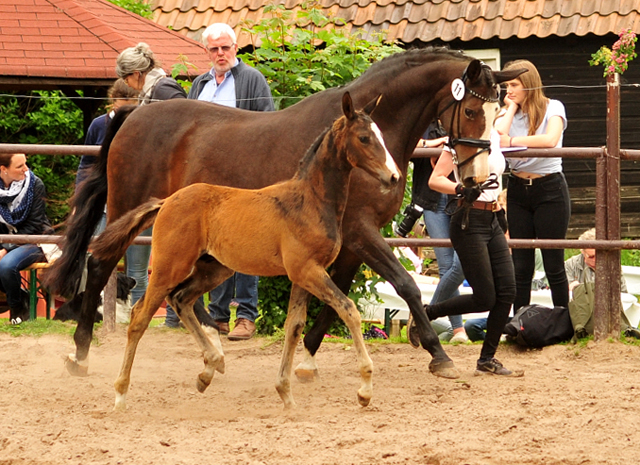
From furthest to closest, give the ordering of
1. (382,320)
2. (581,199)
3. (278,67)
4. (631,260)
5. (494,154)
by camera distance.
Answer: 1. (581,199)
2. (631,260)
3. (382,320)
4. (278,67)
5. (494,154)

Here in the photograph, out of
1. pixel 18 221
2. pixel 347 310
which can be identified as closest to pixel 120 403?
pixel 347 310

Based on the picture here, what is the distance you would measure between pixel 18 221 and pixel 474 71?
4.33m

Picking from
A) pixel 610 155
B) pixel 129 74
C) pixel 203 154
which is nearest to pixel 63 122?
pixel 129 74

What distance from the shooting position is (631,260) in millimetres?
12203

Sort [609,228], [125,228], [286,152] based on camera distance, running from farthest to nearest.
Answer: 1. [609,228]
2. [286,152]
3. [125,228]

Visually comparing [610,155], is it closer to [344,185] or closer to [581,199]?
[344,185]

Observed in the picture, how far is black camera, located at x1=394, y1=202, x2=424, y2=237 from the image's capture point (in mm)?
7316

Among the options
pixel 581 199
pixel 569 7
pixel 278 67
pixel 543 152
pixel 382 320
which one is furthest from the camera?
pixel 581 199

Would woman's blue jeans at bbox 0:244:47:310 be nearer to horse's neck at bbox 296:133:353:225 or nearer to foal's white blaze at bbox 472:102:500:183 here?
horse's neck at bbox 296:133:353:225

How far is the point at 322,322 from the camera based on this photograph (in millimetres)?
5793

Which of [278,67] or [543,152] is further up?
[278,67]

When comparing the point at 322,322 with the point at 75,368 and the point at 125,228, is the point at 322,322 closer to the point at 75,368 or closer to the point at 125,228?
the point at 125,228

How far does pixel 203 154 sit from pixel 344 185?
57.3 inches

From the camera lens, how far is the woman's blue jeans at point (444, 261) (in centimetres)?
686
